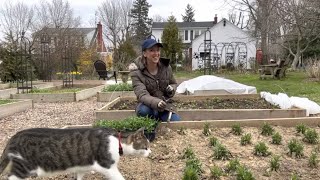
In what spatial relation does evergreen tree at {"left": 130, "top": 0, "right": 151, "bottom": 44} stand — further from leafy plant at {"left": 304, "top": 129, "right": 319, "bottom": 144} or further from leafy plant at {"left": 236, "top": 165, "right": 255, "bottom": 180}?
leafy plant at {"left": 236, "top": 165, "right": 255, "bottom": 180}

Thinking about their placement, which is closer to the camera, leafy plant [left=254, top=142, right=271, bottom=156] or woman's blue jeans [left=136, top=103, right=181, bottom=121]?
leafy plant [left=254, top=142, right=271, bottom=156]

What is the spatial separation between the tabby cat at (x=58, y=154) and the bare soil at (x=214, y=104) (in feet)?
12.4

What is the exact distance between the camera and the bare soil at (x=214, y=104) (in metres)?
6.83

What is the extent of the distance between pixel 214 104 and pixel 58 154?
4.57 m

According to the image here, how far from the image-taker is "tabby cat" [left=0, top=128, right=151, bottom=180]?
2.95 metres

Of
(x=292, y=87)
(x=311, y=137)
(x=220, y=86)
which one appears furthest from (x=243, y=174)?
(x=292, y=87)

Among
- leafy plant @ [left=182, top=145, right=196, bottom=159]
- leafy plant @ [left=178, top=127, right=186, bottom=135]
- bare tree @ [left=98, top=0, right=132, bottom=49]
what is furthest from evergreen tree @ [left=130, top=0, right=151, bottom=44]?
leafy plant @ [left=182, top=145, right=196, bottom=159]

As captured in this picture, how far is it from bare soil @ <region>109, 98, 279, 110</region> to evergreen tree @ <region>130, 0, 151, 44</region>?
42384 millimetres

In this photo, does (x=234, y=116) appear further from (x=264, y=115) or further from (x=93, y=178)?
(x=93, y=178)

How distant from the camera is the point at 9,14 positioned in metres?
31.3

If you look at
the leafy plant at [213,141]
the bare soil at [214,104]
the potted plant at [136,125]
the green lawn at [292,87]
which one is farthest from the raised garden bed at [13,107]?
the green lawn at [292,87]

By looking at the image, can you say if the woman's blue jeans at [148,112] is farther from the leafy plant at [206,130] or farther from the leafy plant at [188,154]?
the leafy plant at [188,154]

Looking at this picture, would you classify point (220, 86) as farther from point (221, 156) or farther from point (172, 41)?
point (172, 41)

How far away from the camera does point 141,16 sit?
52125 millimetres
